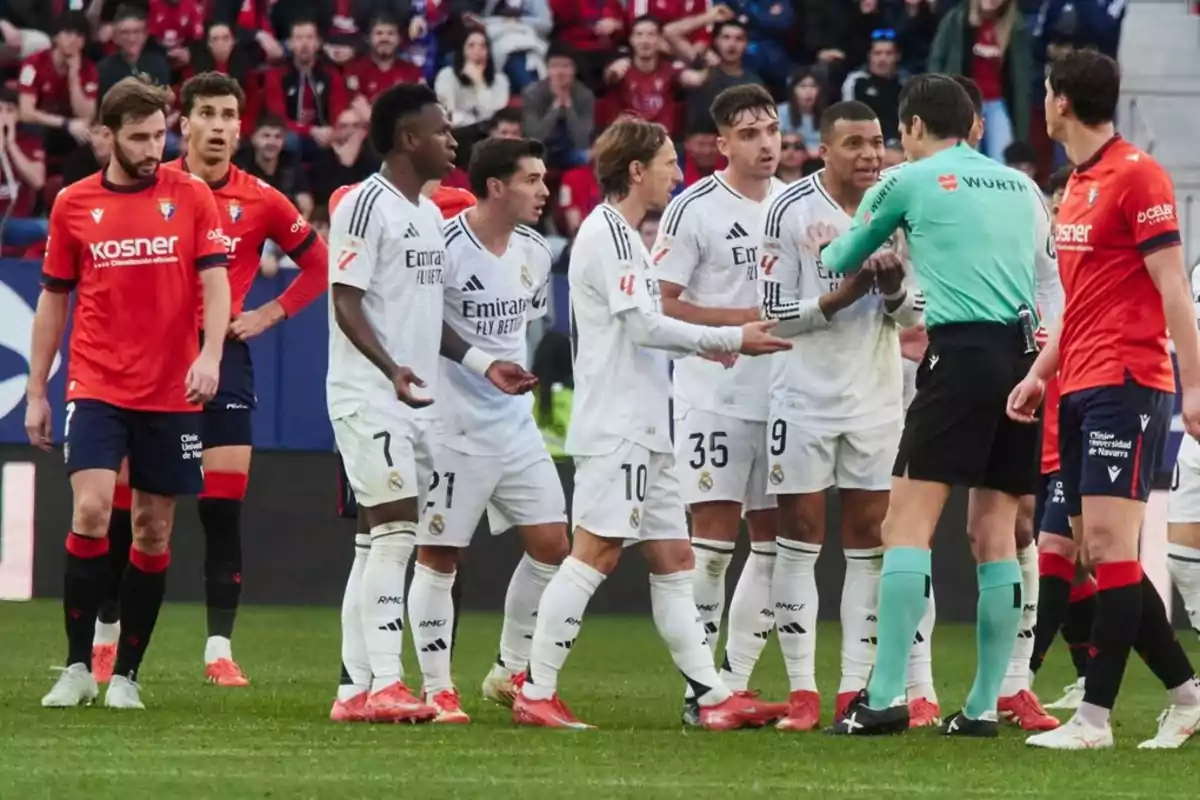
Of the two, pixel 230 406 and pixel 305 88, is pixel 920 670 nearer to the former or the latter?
pixel 230 406

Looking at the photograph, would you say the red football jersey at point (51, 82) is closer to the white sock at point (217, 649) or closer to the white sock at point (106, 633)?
the white sock at point (106, 633)

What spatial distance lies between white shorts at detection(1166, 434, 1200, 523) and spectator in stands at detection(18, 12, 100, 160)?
972 cm

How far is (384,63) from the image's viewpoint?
17.5m

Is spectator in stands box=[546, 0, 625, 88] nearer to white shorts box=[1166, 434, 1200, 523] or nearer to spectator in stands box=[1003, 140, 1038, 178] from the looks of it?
spectator in stands box=[1003, 140, 1038, 178]

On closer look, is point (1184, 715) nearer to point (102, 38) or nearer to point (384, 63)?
point (384, 63)

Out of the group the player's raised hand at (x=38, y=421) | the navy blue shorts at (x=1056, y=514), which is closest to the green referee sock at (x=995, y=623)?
the navy blue shorts at (x=1056, y=514)

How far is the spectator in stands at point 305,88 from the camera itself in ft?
57.1

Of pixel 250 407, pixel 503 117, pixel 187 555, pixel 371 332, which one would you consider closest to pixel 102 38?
pixel 503 117

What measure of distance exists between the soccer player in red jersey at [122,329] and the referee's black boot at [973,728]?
3101 millimetres

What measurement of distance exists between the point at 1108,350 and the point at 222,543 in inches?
182

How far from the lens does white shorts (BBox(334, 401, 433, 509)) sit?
26.9ft

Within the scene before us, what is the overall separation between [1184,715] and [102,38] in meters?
11.9

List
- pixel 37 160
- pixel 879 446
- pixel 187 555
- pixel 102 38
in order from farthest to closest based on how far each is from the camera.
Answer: pixel 102 38 < pixel 37 160 < pixel 187 555 < pixel 879 446

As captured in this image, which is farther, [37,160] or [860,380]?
[37,160]
